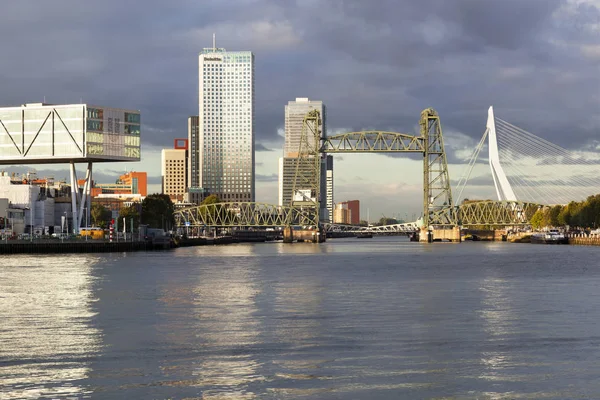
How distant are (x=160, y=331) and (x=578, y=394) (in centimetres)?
1406

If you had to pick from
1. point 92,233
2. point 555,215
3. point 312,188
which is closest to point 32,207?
point 92,233

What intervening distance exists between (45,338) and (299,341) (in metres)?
7.30

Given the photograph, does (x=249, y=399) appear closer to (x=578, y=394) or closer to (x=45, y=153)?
(x=578, y=394)

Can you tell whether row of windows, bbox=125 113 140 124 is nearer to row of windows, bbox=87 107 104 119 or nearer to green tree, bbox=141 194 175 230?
row of windows, bbox=87 107 104 119

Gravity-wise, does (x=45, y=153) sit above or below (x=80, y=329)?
above

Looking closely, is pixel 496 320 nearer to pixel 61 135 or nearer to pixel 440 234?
pixel 61 135

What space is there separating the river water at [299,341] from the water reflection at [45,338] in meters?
0.05

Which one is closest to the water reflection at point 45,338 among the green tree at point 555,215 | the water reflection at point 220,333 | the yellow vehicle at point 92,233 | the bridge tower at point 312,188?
the water reflection at point 220,333

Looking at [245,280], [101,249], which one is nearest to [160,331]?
[245,280]

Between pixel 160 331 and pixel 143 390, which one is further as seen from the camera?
pixel 160 331

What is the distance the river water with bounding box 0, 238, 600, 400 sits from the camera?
2061 centimetres

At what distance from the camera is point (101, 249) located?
114 metres

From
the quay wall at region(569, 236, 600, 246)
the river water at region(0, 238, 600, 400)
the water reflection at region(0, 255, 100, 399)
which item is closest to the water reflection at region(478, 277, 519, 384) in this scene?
the river water at region(0, 238, 600, 400)

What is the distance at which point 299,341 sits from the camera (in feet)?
89.9
